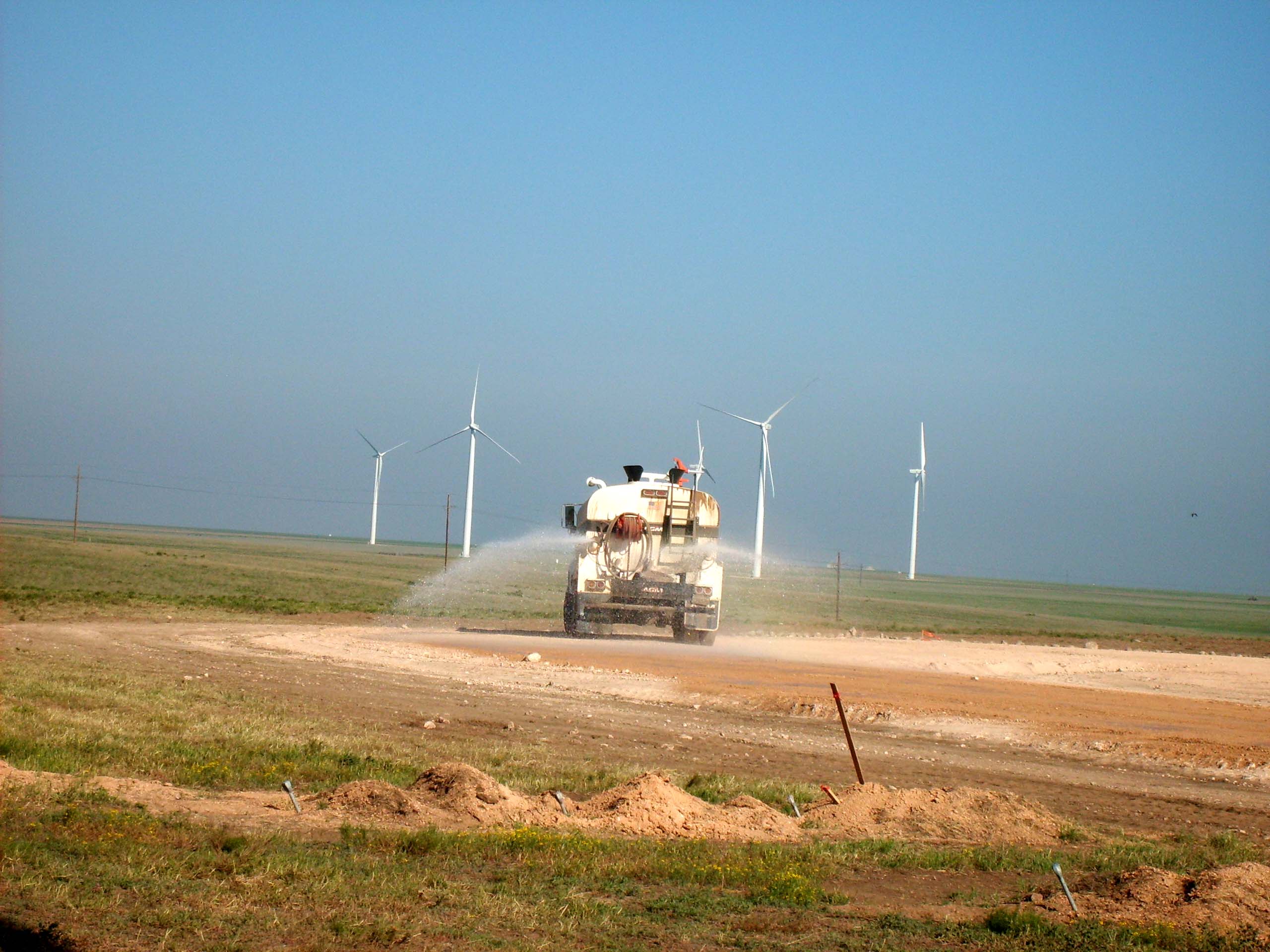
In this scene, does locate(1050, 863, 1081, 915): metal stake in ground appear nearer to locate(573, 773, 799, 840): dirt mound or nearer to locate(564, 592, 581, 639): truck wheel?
locate(573, 773, 799, 840): dirt mound

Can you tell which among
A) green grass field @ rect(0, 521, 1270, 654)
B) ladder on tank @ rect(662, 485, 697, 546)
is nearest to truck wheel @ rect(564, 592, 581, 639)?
green grass field @ rect(0, 521, 1270, 654)

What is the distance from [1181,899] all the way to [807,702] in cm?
1371

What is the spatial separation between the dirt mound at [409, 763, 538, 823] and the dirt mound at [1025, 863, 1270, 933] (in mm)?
5057

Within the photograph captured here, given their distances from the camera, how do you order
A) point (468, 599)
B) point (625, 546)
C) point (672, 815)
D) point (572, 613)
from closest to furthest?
point (672, 815)
point (625, 546)
point (572, 613)
point (468, 599)

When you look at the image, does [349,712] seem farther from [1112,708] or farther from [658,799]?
[1112,708]

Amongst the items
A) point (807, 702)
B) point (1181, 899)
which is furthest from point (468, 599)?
point (1181, 899)

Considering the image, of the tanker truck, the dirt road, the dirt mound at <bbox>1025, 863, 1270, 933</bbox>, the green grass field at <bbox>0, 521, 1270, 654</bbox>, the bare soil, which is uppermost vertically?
the tanker truck

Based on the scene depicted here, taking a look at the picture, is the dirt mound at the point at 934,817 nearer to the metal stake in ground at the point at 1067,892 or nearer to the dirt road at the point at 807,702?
the dirt road at the point at 807,702

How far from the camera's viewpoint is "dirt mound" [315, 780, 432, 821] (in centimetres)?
1170

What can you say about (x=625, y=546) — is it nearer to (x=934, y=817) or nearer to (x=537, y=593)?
(x=934, y=817)

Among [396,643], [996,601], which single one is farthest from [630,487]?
[996,601]

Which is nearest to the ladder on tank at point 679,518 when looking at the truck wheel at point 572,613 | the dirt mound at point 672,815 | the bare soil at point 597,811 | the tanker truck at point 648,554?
the tanker truck at point 648,554

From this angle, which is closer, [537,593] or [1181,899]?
[1181,899]

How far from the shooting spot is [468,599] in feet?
215
